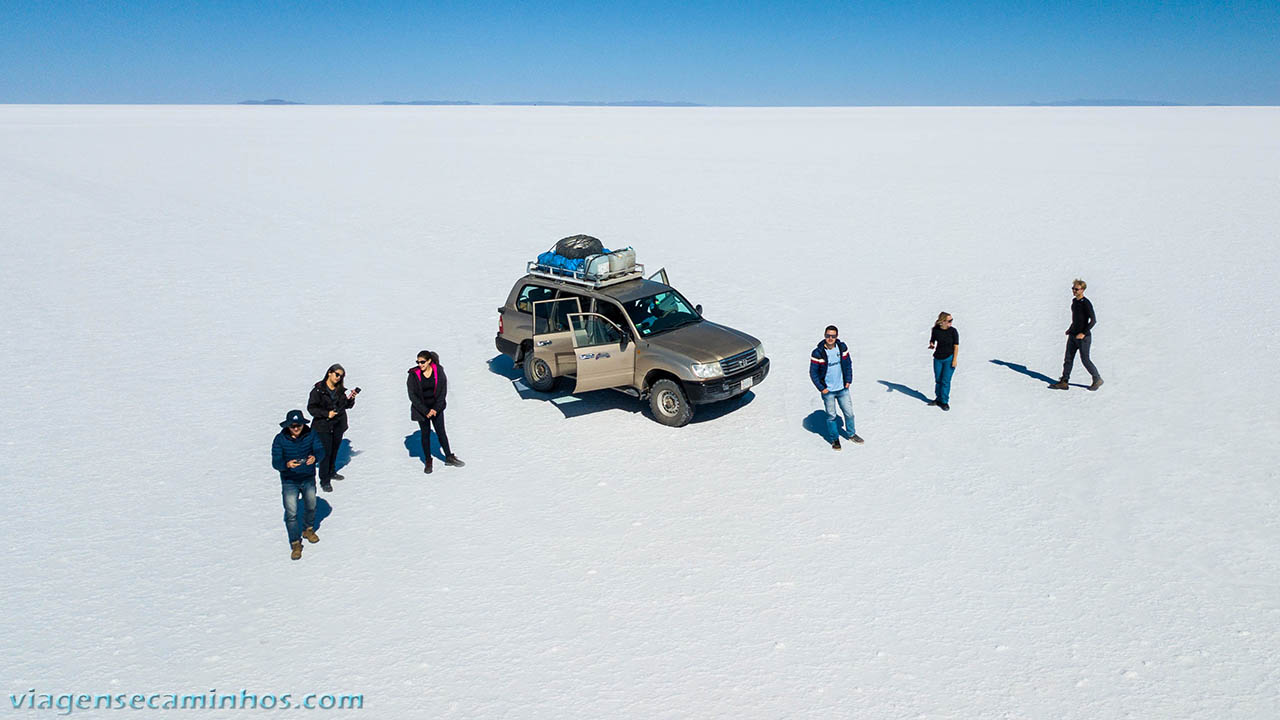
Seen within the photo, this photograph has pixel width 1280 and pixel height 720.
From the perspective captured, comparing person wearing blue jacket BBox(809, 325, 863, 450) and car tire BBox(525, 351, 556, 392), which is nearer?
person wearing blue jacket BBox(809, 325, 863, 450)

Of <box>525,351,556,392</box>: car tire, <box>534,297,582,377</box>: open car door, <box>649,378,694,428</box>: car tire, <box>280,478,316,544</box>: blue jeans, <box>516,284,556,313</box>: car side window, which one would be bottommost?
<box>280,478,316,544</box>: blue jeans

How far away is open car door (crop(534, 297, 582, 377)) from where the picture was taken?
39.0 ft

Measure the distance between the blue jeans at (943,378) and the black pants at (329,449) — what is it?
26.1ft

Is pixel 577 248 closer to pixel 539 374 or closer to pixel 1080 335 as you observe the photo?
pixel 539 374

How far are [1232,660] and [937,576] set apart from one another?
89.3 inches

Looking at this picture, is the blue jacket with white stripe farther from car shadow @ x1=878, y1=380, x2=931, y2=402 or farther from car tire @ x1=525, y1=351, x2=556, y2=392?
car tire @ x1=525, y1=351, x2=556, y2=392

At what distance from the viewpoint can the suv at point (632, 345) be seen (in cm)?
1099

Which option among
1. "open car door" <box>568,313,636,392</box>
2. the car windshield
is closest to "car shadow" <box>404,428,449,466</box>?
"open car door" <box>568,313,636,392</box>

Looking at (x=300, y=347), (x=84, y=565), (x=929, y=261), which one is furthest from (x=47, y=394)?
(x=929, y=261)

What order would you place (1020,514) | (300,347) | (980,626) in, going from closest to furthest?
(980,626) < (1020,514) < (300,347)

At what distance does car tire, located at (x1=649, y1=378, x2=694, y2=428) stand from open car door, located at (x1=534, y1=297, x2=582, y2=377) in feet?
4.52

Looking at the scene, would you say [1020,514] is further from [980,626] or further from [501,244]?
[501,244]

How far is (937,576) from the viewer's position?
24.9 feet

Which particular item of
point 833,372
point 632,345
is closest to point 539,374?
point 632,345
